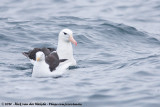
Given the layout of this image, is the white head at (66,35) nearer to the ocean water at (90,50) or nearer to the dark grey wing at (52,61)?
the ocean water at (90,50)

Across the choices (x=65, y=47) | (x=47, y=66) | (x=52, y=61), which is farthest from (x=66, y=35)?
(x=47, y=66)

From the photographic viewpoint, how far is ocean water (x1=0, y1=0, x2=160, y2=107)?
10.8 metres

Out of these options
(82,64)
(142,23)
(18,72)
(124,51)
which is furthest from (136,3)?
(18,72)

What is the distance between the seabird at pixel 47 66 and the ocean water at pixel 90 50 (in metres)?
0.24

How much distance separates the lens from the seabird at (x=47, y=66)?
12.9 meters

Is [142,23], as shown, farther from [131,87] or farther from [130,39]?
[131,87]

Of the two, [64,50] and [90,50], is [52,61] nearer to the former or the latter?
[64,50]

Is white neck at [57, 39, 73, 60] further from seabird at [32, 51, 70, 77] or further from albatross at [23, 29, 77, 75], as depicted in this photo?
seabird at [32, 51, 70, 77]

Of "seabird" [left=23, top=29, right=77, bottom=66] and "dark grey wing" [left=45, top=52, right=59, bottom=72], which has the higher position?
"seabird" [left=23, top=29, right=77, bottom=66]

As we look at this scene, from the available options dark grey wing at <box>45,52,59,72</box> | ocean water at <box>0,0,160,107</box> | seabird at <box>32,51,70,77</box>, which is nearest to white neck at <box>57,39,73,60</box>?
ocean water at <box>0,0,160,107</box>

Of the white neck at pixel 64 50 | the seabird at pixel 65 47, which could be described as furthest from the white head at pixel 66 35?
the white neck at pixel 64 50

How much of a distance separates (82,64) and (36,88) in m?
3.50

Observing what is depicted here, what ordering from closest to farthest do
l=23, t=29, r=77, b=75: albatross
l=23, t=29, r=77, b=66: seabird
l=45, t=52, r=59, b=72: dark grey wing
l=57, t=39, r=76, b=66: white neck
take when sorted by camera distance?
l=45, t=52, r=59, b=72: dark grey wing → l=23, t=29, r=77, b=75: albatross → l=23, t=29, r=77, b=66: seabird → l=57, t=39, r=76, b=66: white neck

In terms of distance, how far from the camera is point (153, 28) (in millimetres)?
19906
